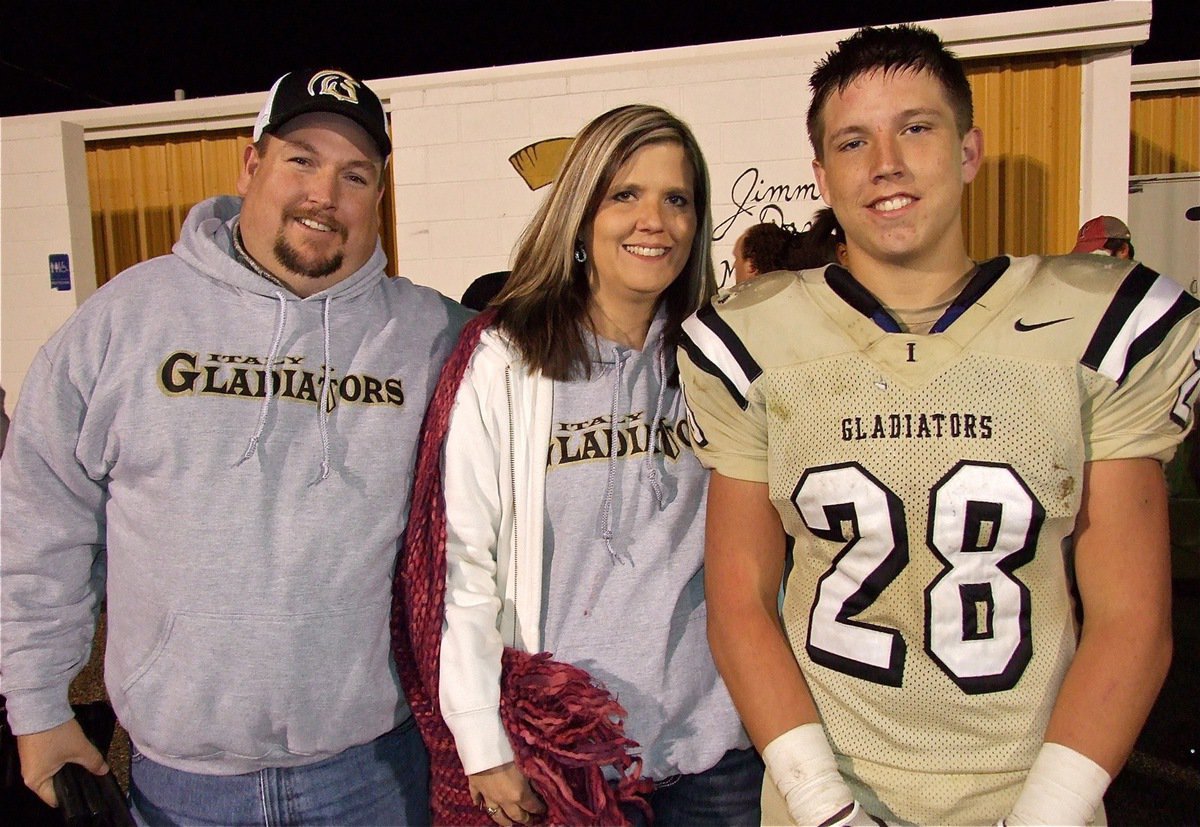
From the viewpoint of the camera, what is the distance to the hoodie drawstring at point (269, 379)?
4.96ft

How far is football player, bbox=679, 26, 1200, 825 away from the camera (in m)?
1.25

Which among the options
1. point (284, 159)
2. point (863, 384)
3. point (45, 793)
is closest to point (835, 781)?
point (863, 384)

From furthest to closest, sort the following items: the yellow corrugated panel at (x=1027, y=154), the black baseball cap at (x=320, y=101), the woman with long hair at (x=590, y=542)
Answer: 1. the yellow corrugated panel at (x=1027, y=154)
2. the black baseball cap at (x=320, y=101)
3. the woman with long hair at (x=590, y=542)

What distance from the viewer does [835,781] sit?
1261 mm

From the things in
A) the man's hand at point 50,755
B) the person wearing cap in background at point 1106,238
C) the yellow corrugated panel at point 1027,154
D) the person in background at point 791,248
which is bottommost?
the man's hand at point 50,755

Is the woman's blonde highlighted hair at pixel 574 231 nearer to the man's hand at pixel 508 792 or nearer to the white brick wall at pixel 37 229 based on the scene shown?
the man's hand at pixel 508 792

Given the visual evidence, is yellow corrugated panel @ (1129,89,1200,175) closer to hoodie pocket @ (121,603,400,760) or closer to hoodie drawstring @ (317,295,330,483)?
hoodie drawstring @ (317,295,330,483)

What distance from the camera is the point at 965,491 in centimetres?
125

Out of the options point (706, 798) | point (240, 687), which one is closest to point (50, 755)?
point (240, 687)

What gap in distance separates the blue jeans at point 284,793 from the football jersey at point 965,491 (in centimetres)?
88

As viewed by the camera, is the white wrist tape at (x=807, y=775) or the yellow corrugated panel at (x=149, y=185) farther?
the yellow corrugated panel at (x=149, y=185)

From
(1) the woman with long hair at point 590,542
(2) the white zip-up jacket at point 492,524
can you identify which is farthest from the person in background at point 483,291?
(2) the white zip-up jacket at point 492,524

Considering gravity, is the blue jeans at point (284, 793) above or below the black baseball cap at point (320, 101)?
below

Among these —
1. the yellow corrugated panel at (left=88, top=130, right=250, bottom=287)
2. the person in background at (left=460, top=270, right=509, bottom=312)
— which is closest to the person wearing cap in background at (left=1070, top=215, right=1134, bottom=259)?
the person in background at (left=460, top=270, right=509, bottom=312)
